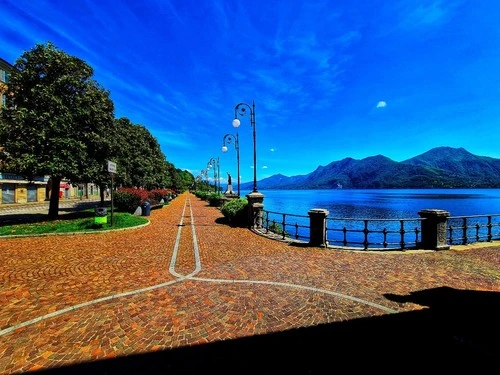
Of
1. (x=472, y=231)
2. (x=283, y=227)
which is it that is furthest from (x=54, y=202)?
(x=472, y=231)

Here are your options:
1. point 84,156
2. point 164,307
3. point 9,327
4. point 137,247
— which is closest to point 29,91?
point 84,156

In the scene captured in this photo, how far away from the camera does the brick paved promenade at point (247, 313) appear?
3104 millimetres

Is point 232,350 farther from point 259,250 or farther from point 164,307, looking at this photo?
point 259,250

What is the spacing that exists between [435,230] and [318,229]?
3945 mm

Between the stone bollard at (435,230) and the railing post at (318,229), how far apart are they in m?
3.46

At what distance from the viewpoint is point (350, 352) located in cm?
323

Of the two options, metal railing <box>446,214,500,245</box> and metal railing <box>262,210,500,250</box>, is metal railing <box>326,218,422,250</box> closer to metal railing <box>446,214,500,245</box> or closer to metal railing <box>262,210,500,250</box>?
metal railing <box>262,210,500,250</box>

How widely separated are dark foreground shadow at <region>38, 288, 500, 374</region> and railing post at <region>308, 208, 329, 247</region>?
520 cm

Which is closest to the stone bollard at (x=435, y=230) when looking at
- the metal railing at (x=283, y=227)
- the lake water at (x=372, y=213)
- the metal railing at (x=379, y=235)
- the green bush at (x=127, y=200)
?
the metal railing at (x=379, y=235)

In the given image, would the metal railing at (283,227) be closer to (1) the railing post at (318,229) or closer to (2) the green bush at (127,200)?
(1) the railing post at (318,229)

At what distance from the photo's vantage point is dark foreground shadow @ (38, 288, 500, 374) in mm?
2932

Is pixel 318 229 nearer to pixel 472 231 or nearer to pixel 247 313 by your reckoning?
pixel 247 313

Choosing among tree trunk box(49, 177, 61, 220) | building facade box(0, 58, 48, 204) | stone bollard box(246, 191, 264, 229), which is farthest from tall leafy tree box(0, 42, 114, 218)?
building facade box(0, 58, 48, 204)

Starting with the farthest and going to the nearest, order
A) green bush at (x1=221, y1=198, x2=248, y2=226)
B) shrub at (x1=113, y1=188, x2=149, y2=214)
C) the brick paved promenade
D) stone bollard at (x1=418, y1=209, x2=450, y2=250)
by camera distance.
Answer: shrub at (x1=113, y1=188, x2=149, y2=214), green bush at (x1=221, y1=198, x2=248, y2=226), stone bollard at (x1=418, y1=209, x2=450, y2=250), the brick paved promenade
